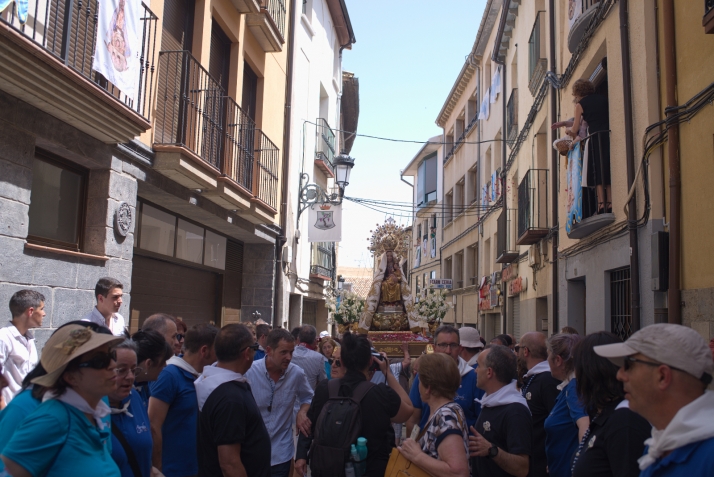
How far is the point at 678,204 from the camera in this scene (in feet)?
23.7

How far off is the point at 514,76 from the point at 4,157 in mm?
15729

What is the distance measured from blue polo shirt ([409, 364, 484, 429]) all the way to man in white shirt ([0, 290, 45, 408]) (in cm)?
297

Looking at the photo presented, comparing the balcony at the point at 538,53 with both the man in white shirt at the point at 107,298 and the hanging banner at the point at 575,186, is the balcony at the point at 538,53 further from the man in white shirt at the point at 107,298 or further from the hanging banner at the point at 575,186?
the man in white shirt at the point at 107,298

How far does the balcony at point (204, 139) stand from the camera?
8.84 metres

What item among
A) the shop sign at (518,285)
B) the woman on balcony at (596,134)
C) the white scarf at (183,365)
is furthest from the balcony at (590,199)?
the white scarf at (183,365)

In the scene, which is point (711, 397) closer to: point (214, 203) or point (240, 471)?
point (240, 471)

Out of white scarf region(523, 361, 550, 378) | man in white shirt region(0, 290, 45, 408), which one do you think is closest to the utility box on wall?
white scarf region(523, 361, 550, 378)

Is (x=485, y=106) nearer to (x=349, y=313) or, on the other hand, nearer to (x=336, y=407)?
(x=349, y=313)

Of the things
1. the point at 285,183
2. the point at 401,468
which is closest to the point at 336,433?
the point at 401,468

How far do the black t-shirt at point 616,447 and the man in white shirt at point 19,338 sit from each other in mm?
4139

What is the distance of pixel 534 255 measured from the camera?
1486cm

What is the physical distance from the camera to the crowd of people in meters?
2.39

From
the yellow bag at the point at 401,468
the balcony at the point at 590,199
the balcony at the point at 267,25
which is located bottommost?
the yellow bag at the point at 401,468

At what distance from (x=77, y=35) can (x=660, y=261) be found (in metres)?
6.58
